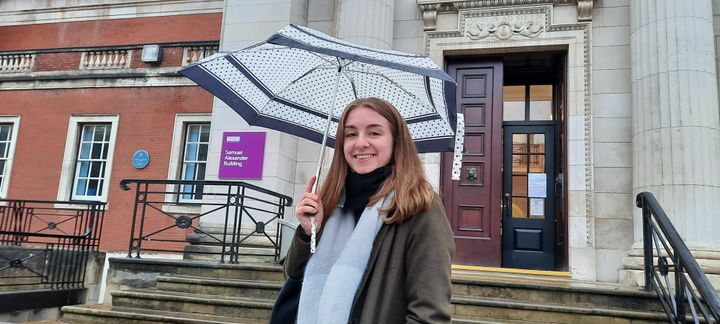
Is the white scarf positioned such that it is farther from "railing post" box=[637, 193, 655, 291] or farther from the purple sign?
the purple sign

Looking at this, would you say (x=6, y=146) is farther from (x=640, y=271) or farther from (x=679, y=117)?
(x=679, y=117)

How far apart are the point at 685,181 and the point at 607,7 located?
9.70ft

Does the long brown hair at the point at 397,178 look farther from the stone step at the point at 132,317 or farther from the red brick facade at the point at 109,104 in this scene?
the red brick facade at the point at 109,104

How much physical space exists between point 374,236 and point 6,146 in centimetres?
1428

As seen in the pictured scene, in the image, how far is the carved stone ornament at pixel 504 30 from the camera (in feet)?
25.7

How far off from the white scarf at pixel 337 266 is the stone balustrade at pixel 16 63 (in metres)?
14.1

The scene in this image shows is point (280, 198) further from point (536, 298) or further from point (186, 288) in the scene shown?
point (536, 298)

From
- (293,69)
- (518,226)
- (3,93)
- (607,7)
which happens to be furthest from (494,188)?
(3,93)

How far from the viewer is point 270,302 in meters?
5.19

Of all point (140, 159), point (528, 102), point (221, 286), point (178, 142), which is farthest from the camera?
point (140, 159)

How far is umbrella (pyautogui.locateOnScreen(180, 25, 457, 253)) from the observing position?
2.97 metres

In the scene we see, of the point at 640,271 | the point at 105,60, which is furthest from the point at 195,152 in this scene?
the point at 640,271

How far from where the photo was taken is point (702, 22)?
6.64 m

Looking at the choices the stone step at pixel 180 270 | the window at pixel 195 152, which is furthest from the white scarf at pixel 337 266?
the window at pixel 195 152
